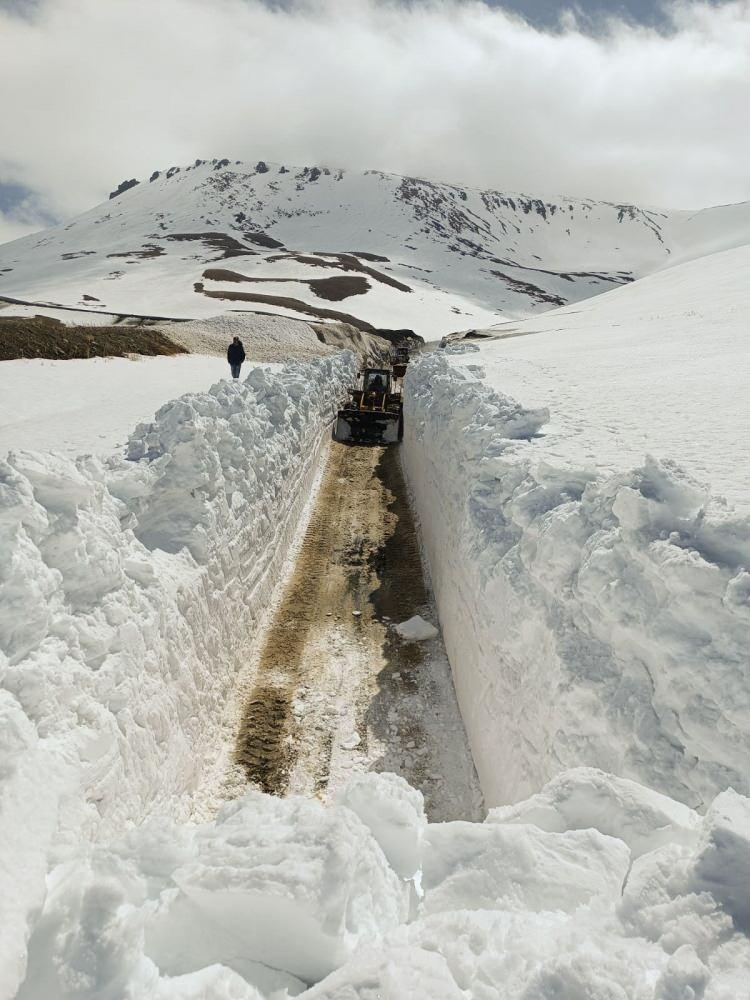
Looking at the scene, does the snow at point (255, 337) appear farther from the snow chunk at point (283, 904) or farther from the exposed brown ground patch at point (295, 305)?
the snow chunk at point (283, 904)

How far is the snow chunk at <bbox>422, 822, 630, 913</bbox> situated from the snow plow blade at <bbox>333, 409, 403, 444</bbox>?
19.4 metres

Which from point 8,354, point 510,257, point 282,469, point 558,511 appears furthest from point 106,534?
point 510,257

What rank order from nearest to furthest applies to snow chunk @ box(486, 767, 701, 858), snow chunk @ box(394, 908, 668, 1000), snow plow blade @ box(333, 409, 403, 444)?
1. snow chunk @ box(394, 908, 668, 1000)
2. snow chunk @ box(486, 767, 701, 858)
3. snow plow blade @ box(333, 409, 403, 444)

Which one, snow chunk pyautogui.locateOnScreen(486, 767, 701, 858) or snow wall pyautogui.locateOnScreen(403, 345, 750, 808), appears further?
snow wall pyautogui.locateOnScreen(403, 345, 750, 808)

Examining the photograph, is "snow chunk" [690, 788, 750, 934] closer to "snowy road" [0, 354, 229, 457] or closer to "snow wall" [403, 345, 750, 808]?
"snow wall" [403, 345, 750, 808]

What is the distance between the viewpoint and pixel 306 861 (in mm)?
2582

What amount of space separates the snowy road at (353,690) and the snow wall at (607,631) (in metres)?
0.56

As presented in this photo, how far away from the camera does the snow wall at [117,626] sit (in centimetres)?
325

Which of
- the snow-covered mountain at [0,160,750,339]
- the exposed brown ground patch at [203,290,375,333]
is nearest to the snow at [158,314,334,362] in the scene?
the snow-covered mountain at [0,160,750,339]

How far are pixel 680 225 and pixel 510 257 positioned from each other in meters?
64.7

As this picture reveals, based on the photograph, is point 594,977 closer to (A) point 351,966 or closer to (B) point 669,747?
(A) point 351,966

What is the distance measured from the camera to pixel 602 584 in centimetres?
430

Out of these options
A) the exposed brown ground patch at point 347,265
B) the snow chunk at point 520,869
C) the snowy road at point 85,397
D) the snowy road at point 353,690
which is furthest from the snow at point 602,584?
the exposed brown ground patch at point 347,265

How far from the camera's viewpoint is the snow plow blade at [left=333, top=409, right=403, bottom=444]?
2194 centimetres
